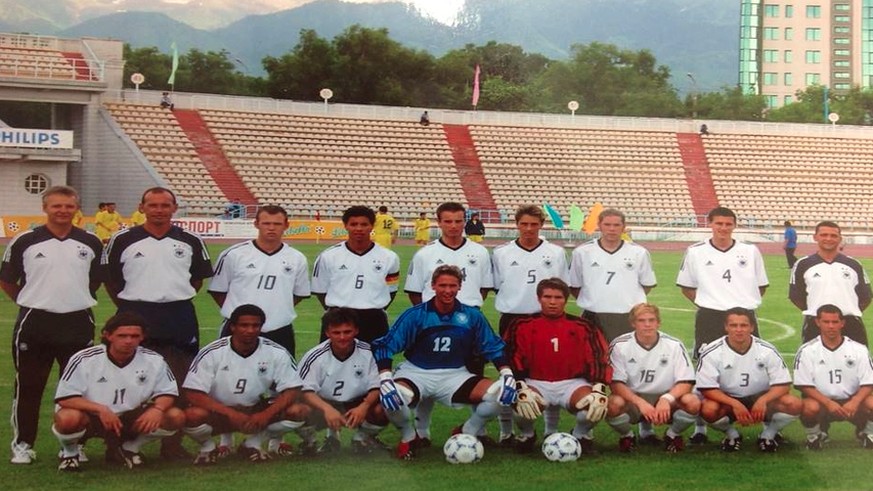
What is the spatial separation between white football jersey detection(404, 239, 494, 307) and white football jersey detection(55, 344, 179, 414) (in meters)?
1.85

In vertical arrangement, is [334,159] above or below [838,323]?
above

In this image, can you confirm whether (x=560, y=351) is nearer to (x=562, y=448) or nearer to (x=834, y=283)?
(x=562, y=448)

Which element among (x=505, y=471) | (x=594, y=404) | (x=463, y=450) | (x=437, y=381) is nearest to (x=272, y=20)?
(x=437, y=381)

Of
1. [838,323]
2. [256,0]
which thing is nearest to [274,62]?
[256,0]

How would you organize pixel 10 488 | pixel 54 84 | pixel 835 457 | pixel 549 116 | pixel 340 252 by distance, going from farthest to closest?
pixel 549 116
pixel 54 84
pixel 340 252
pixel 835 457
pixel 10 488

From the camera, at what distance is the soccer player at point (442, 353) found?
6.11 m

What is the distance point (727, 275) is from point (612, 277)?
0.79 metres

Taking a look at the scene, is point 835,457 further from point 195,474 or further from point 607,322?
point 195,474

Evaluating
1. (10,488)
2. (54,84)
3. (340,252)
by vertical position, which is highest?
(54,84)

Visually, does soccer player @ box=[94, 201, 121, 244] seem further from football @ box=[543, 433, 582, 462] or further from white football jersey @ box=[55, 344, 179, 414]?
football @ box=[543, 433, 582, 462]

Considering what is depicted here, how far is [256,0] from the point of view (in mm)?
7758

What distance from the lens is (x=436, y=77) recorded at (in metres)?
41.3

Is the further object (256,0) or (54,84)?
(54,84)

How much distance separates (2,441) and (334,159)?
28.9 m
